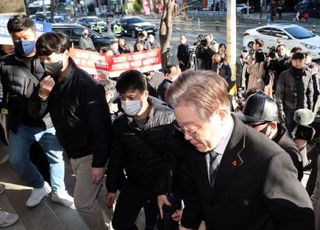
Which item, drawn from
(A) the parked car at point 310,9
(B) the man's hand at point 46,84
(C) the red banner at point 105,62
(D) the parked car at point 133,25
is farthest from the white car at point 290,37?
(A) the parked car at point 310,9

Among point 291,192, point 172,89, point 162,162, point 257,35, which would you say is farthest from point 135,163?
point 257,35

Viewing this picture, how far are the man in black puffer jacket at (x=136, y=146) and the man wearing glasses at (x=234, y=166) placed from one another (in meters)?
1.06

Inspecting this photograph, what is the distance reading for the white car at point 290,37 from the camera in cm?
1459

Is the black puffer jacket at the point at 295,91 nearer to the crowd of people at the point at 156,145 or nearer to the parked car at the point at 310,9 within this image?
the crowd of people at the point at 156,145

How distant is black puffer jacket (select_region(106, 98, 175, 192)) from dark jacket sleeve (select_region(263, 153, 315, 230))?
1.33m

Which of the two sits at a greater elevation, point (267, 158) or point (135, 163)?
point (267, 158)

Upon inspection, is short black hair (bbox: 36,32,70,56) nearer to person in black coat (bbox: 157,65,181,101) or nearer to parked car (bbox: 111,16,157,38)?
person in black coat (bbox: 157,65,181,101)

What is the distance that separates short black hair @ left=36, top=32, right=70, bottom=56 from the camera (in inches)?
112

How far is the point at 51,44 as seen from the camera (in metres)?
2.85

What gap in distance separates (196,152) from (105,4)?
6557cm

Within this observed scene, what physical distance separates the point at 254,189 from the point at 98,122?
151 cm

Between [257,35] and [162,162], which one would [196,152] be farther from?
[257,35]

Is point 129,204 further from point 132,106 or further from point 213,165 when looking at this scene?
point 213,165

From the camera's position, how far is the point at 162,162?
3.04m
